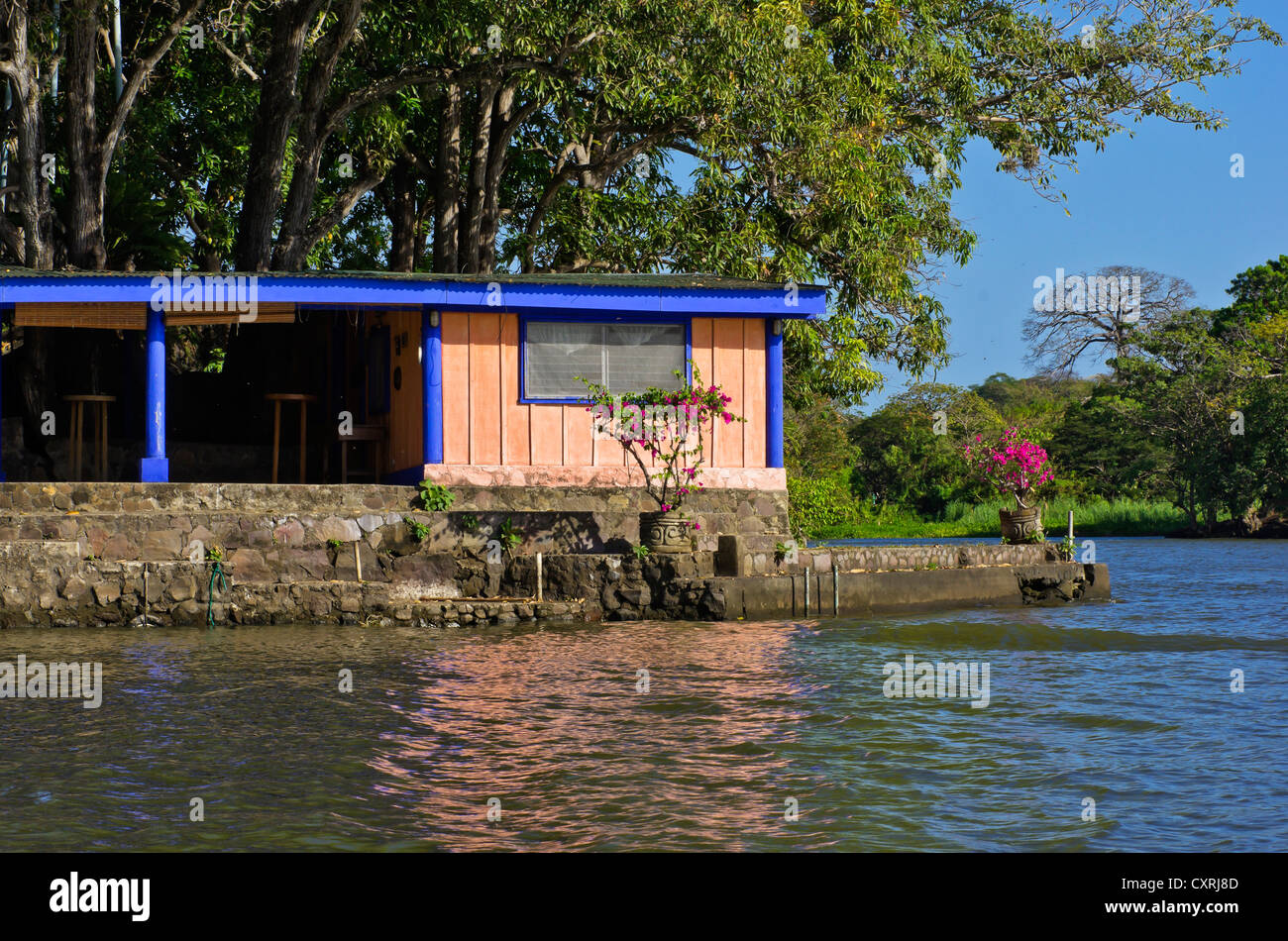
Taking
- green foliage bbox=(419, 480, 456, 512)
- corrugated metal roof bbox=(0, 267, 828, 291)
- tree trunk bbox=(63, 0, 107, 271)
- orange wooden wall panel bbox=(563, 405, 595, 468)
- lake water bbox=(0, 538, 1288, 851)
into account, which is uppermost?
tree trunk bbox=(63, 0, 107, 271)

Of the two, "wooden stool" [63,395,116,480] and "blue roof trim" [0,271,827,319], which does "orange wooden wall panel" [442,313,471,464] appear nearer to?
"blue roof trim" [0,271,827,319]

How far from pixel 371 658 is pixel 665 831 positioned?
249 inches

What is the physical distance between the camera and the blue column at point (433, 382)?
A: 16.4 meters

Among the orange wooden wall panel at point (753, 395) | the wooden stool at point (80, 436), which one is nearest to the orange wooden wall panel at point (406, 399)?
the wooden stool at point (80, 436)

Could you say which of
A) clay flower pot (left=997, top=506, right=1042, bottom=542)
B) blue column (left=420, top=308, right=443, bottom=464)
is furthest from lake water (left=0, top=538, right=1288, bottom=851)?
clay flower pot (left=997, top=506, right=1042, bottom=542)

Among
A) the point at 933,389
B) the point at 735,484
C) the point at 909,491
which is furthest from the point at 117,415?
the point at 933,389

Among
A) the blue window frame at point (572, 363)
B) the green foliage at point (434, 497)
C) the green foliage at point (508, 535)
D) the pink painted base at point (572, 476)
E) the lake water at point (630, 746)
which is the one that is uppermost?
the blue window frame at point (572, 363)

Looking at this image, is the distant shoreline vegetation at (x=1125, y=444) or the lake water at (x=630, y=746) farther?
the distant shoreline vegetation at (x=1125, y=444)

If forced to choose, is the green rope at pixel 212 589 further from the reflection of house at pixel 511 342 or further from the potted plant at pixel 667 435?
the potted plant at pixel 667 435

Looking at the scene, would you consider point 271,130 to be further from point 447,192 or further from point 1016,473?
point 1016,473

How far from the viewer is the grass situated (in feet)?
168

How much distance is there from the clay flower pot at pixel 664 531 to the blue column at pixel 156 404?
5.64 meters

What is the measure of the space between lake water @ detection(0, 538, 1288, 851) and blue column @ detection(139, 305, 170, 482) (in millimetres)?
2650

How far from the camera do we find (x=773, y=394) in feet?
57.3
